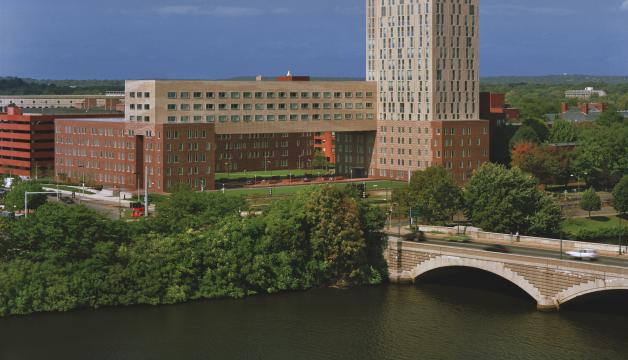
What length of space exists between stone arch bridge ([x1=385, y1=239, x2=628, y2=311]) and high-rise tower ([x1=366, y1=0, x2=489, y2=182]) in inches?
2933

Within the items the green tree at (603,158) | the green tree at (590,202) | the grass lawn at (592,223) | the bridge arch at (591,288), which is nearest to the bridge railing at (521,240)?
the bridge arch at (591,288)

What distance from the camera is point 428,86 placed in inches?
7032

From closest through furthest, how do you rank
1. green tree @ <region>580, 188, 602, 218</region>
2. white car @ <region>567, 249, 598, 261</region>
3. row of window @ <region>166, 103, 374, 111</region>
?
white car @ <region>567, 249, 598, 261</region>, green tree @ <region>580, 188, 602, 218</region>, row of window @ <region>166, 103, 374, 111</region>

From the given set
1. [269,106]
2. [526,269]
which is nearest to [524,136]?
[269,106]

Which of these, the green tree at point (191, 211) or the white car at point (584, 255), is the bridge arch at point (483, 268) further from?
the green tree at point (191, 211)

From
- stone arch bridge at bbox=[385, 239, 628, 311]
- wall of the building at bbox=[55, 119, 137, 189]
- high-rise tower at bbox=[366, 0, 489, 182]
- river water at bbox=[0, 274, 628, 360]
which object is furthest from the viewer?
high-rise tower at bbox=[366, 0, 489, 182]

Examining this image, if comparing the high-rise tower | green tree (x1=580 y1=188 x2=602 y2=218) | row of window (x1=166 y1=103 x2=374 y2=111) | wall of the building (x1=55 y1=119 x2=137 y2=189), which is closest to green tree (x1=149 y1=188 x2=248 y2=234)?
row of window (x1=166 y1=103 x2=374 y2=111)

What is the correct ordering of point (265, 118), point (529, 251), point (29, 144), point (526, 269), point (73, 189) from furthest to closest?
point (29, 144) < point (265, 118) < point (73, 189) < point (529, 251) < point (526, 269)

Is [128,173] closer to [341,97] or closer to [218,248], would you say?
[341,97]

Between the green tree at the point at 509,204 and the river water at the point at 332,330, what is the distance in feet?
70.5

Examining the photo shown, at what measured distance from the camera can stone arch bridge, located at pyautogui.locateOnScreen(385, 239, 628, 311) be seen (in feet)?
287

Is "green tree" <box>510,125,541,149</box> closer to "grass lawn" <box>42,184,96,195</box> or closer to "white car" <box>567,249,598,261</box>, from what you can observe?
"grass lawn" <box>42,184,96,195</box>

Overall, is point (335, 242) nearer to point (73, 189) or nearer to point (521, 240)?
point (521, 240)

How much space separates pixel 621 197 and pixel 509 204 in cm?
3641
